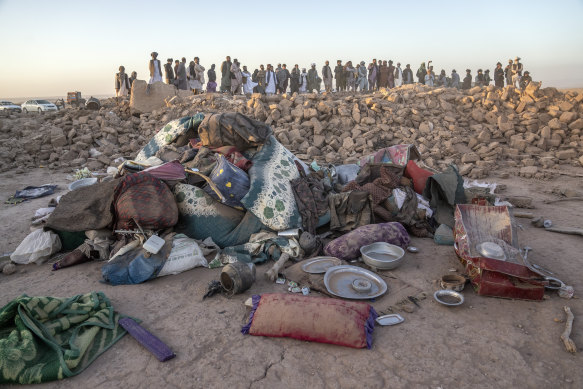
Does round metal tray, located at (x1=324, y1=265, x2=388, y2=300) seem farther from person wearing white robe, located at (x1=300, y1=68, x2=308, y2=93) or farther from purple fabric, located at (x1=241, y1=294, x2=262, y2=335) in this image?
person wearing white robe, located at (x1=300, y1=68, x2=308, y2=93)

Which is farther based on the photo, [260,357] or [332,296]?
[332,296]

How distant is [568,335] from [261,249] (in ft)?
8.88

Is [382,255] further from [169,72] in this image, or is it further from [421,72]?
[421,72]

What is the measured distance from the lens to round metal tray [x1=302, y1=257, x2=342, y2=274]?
3.53 metres

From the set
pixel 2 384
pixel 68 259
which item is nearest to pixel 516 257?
pixel 2 384

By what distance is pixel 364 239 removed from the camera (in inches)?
152

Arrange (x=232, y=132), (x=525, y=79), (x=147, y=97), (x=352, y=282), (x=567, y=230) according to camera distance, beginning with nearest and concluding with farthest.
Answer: (x=352, y=282) < (x=567, y=230) < (x=232, y=132) < (x=147, y=97) < (x=525, y=79)

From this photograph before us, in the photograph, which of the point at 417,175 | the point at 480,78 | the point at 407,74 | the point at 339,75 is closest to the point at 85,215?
the point at 417,175

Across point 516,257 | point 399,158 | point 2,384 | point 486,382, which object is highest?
point 399,158

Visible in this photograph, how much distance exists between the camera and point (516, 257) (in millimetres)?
3033

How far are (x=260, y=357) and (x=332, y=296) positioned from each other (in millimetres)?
914

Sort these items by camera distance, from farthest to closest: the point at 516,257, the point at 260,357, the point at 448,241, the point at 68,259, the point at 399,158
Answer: the point at 399,158, the point at 448,241, the point at 68,259, the point at 516,257, the point at 260,357

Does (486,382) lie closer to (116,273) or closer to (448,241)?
(448,241)

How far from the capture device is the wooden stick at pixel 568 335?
90.4 inches
